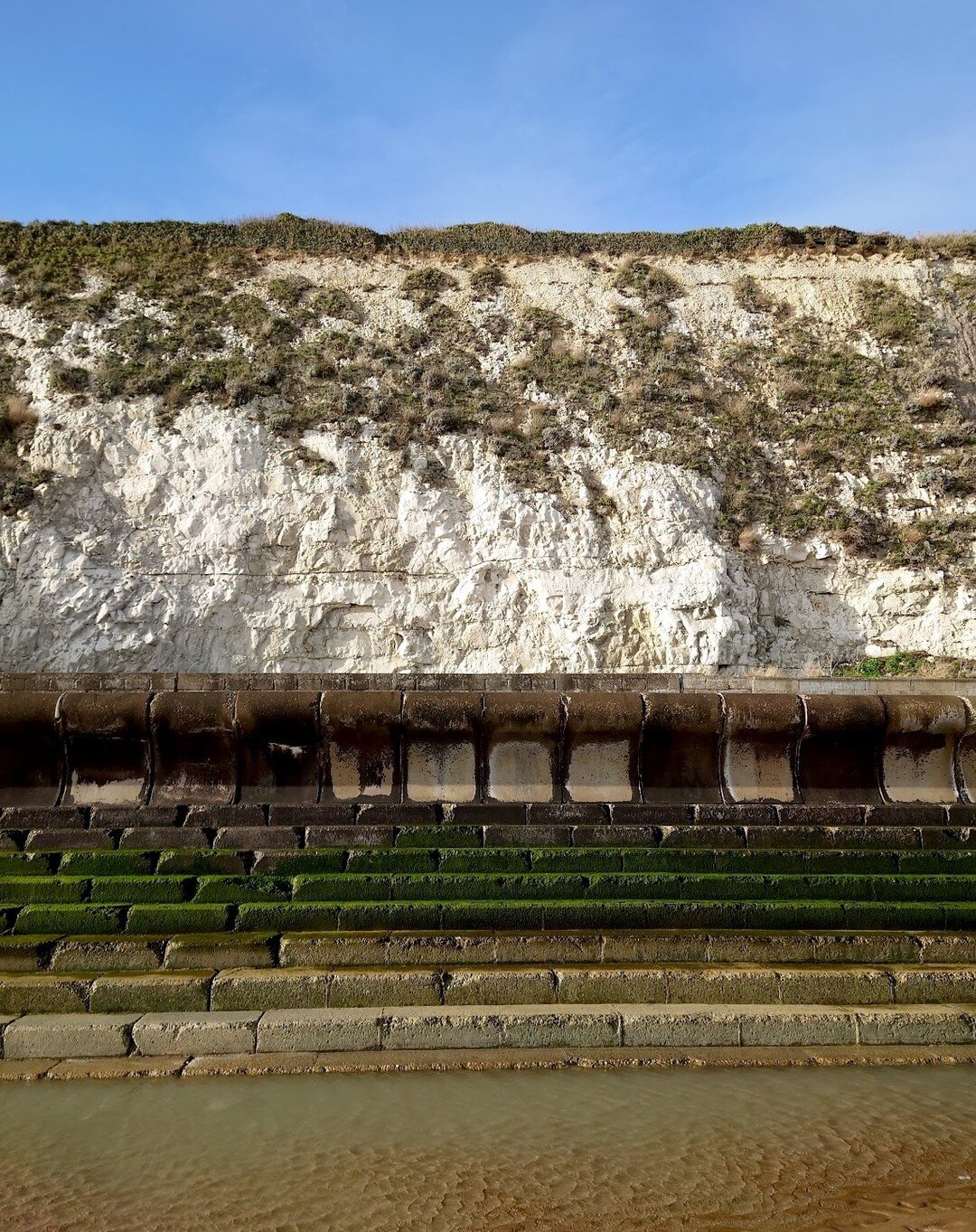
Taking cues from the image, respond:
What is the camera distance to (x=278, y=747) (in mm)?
5988

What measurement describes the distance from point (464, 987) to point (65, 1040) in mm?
1755

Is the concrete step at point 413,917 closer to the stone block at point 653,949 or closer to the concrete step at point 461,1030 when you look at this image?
the stone block at point 653,949

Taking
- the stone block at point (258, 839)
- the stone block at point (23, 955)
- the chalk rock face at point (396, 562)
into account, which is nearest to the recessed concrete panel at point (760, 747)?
the stone block at point (258, 839)

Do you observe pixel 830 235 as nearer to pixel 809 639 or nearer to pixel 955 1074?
pixel 809 639

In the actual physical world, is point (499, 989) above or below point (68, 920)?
below

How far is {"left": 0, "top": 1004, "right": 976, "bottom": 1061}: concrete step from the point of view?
4.14 metres

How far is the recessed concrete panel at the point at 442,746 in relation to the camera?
19.6ft

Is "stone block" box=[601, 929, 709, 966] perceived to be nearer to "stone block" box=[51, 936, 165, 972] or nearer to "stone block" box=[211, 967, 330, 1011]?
"stone block" box=[211, 967, 330, 1011]

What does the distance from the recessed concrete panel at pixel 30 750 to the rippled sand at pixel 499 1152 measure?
245 centimetres

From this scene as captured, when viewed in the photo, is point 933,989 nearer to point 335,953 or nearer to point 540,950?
point 540,950

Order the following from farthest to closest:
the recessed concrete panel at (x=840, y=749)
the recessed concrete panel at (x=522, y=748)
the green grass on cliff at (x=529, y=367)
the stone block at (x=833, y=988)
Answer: the green grass on cliff at (x=529, y=367) → the recessed concrete panel at (x=840, y=749) → the recessed concrete panel at (x=522, y=748) → the stone block at (x=833, y=988)

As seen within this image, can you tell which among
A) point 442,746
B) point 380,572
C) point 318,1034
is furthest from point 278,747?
point 380,572

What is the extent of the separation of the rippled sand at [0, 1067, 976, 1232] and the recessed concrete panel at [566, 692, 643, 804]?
218 centimetres

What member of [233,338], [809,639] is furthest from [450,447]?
[809,639]
